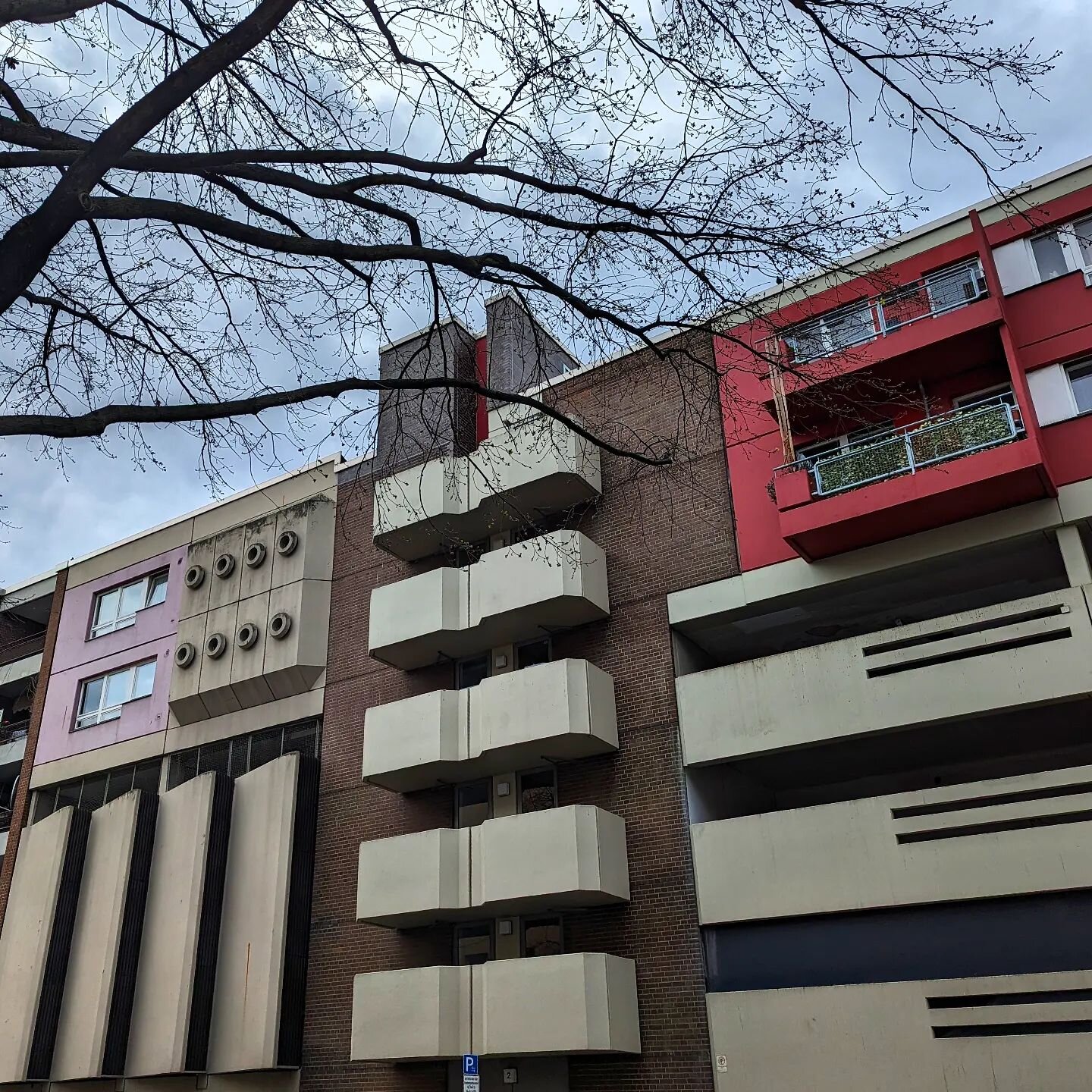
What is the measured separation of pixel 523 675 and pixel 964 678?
23.7 feet

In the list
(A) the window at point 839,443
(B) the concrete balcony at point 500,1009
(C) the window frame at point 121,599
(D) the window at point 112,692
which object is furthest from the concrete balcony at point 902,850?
(C) the window frame at point 121,599

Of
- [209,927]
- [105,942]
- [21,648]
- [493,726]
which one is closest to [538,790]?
[493,726]

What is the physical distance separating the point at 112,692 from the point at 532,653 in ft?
40.6

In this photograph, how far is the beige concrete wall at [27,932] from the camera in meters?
22.1

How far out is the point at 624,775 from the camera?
18.7 m

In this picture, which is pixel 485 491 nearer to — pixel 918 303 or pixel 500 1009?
pixel 918 303

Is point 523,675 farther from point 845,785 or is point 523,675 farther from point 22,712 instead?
point 22,712

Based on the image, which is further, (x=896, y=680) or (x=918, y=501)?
(x=918, y=501)

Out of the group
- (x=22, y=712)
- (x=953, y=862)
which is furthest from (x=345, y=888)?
(x=22, y=712)

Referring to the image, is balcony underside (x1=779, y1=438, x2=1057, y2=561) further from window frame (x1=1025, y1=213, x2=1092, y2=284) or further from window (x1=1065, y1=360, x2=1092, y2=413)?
window frame (x1=1025, y1=213, x2=1092, y2=284)

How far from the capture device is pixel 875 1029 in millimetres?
14508

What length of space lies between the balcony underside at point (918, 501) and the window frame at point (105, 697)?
16505 mm

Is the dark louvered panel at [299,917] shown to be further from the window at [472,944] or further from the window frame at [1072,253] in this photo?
the window frame at [1072,253]

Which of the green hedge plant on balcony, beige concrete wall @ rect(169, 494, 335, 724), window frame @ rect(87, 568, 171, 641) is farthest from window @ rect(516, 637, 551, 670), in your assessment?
window frame @ rect(87, 568, 171, 641)
